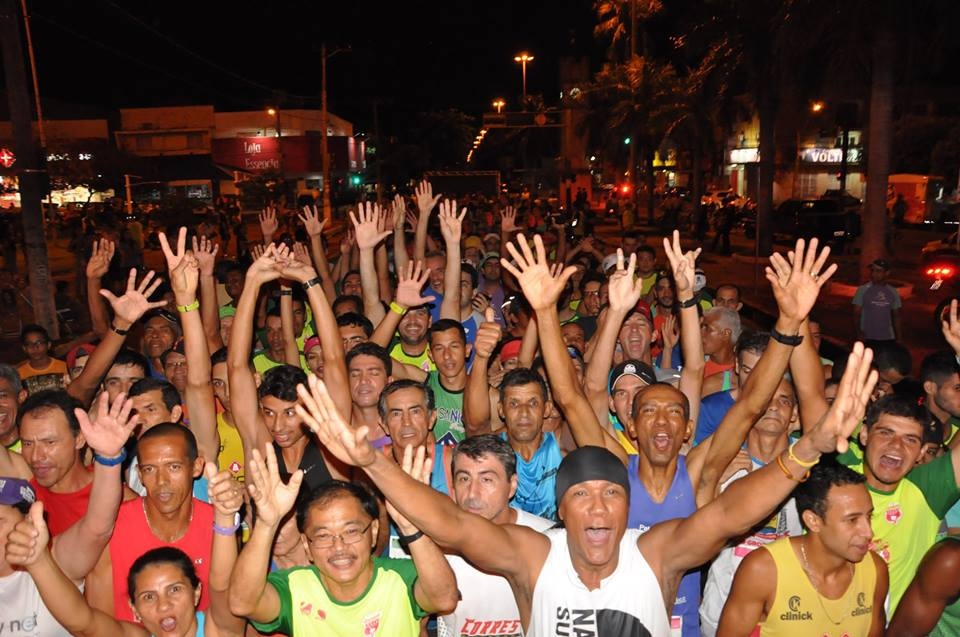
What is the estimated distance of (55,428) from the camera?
4.67 m

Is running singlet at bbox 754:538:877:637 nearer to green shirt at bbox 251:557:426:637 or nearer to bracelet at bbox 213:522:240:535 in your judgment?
green shirt at bbox 251:557:426:637

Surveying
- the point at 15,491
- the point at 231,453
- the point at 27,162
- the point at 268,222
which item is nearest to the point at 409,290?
the point at 231,453

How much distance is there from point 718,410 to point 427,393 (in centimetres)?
204

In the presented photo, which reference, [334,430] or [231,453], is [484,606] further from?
[231,453]

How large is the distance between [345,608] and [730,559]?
87.8 inches

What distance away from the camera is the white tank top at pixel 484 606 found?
4.06 metres

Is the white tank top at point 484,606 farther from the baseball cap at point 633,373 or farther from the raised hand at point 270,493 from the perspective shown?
the baseball cap at point 633,373

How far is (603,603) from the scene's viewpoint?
3.43 m

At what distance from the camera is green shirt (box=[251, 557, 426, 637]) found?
361 centimetres

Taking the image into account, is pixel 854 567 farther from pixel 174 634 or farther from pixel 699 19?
pixel 699 19

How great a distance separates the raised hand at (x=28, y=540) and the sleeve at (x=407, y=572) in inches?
54.5

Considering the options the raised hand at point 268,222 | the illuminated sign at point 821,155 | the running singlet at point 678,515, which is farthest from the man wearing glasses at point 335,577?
the illuminated sign at point 821,155

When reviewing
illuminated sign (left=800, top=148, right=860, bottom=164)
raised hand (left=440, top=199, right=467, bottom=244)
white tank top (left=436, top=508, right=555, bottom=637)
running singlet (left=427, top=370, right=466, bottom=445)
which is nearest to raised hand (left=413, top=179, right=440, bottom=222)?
raised hand (left=440, top=199, right=467, bottom=244)

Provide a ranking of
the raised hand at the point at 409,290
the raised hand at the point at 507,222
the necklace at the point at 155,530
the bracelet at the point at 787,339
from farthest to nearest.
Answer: the raised hand at the point at 507,222 → the raised hand at the point at 409,290 → the bracelet at the point at 787,339 → the necklace at the point at 155,530
